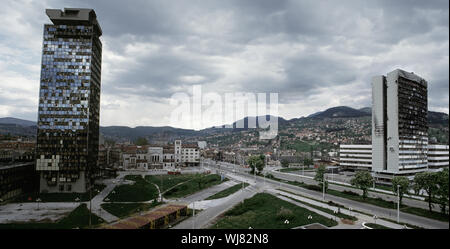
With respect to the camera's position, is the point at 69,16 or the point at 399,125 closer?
the point at 69,16

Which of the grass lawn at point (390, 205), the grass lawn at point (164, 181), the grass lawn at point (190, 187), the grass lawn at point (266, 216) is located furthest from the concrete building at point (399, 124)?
the grass lawn at point (164, 181)

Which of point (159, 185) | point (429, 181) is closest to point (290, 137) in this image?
point (159, 185)

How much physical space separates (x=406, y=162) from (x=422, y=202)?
17.7 metres

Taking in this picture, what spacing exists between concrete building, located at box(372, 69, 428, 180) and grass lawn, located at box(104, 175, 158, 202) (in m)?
39.5

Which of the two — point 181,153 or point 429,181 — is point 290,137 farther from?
point 429,181

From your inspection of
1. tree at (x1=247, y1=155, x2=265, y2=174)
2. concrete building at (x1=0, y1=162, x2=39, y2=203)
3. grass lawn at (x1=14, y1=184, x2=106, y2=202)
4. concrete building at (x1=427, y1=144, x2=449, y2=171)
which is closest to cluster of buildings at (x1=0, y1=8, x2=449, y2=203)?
concrete building at (x1=0, y1=162, x2=39, y2=203)

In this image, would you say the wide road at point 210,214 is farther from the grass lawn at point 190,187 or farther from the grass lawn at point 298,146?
the grass lawn at point 298,146

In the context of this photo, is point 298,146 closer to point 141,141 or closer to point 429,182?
point 141,141

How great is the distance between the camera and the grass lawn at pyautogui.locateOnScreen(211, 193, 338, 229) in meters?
21.0

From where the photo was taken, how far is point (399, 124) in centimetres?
4272

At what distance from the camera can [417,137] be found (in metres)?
45.3

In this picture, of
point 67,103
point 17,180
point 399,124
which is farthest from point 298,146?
point 17,180

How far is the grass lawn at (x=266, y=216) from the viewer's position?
68.8 ft

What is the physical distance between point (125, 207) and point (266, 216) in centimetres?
1748
